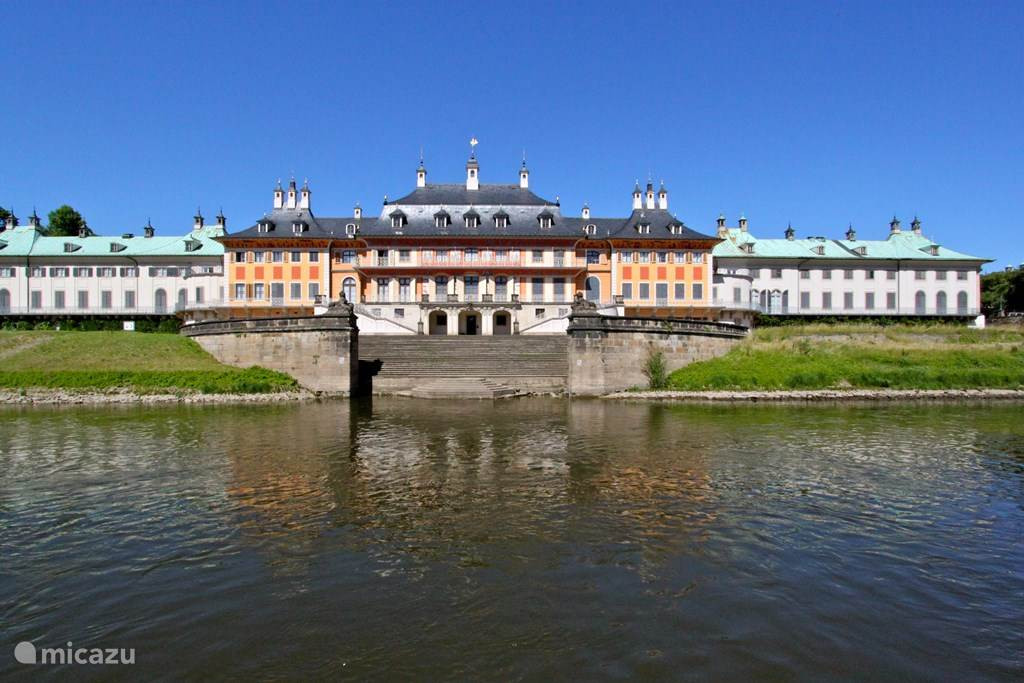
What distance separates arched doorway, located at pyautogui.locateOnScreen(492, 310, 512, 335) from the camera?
53.2 meters

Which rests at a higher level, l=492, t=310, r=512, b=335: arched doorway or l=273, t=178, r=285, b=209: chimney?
l=273, t=178, r=285, b=209: chimney

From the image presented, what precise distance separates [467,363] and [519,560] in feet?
87.7

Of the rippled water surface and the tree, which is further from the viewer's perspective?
the tree

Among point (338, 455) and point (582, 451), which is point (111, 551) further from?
point (582, 451)

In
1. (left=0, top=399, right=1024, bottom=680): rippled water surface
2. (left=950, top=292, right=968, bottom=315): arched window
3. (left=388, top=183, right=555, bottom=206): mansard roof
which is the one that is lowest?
(left=0, top=399, right=1024, bottom=680): rippled water surface

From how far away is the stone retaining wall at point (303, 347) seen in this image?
31.3m

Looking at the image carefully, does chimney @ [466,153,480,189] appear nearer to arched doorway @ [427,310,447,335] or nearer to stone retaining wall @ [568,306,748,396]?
arched doorway @ [427,310,447,335]

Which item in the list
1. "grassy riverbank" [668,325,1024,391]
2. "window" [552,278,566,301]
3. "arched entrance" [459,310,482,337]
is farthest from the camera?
"window" [552,278,566,301]

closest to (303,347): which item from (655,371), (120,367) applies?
(120,367)

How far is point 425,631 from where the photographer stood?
6.04 metres

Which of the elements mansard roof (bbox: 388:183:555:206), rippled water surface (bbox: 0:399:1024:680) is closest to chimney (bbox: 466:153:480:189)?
mansard roof (bbox: 388:183:555:206)

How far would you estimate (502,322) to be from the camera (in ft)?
177

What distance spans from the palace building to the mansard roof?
0.19 metres

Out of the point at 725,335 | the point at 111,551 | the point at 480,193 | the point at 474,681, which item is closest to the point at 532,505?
the point at 474,681
